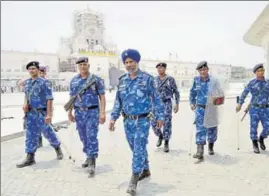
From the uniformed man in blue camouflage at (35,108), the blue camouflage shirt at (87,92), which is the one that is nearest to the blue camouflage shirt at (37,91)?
the uniformed man in blue camouflage at (35,108)

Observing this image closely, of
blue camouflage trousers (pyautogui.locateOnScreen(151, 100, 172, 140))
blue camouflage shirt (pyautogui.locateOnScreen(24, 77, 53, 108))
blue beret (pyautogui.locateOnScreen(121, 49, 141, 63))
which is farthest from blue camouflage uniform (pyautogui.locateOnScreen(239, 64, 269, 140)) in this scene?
blue camouflage shirt (pyautogui.locateOnScreen(24, 77, 53, 108))

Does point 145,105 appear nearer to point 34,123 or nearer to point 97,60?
point 34,123

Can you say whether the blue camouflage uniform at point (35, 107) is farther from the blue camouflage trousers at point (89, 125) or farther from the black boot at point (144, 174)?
the black boot at point (144, 174)

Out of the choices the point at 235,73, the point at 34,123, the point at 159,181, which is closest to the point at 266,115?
the point at 159,181

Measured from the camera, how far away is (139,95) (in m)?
3.81

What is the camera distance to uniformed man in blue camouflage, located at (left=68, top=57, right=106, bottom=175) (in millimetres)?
4551

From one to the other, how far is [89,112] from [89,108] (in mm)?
62

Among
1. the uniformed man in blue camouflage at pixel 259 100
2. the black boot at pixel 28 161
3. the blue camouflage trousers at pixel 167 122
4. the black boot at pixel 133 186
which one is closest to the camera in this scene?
the black boot at pixel 133 186

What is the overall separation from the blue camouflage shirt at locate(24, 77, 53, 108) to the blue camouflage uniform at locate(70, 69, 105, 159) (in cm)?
69

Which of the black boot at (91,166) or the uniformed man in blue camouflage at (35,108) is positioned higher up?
the uniformed man in blue camouflage at (35,108)

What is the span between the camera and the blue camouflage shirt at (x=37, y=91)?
5.06 m

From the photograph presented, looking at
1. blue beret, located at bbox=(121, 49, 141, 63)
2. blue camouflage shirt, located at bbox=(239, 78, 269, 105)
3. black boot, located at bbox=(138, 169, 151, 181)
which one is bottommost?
black boot, located at bbox=(138, 169, 151, 181)

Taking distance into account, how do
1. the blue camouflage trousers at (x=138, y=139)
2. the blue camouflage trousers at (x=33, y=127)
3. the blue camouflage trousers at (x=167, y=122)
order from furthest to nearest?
the blue camouflage trousers at (x=167, y=122), the blue camouflage trousers at (x=33, y=127), the blue camouflage trousers at (x=138, y=139)

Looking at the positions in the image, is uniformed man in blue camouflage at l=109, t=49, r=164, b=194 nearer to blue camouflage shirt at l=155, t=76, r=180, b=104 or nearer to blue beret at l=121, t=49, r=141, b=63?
blue beret at l=121, t=49, r=141, b=63
